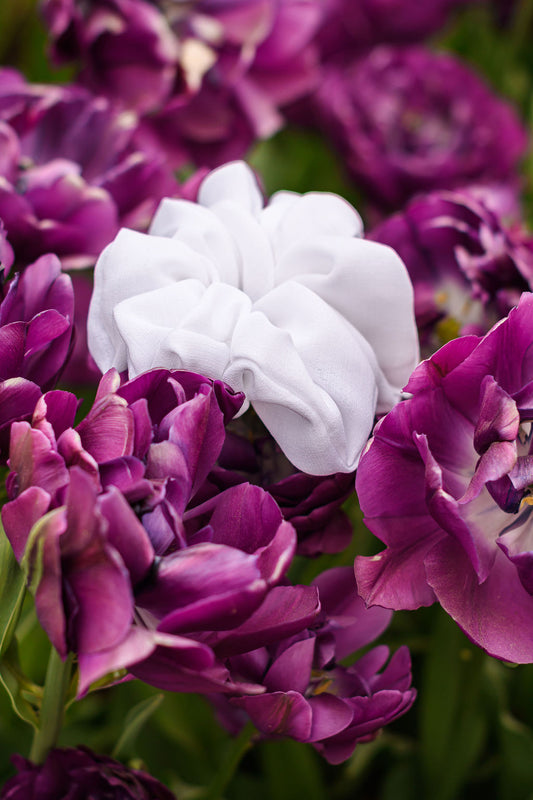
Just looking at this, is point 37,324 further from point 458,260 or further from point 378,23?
point 378,23

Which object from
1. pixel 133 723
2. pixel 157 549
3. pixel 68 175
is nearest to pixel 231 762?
pixel 133 723

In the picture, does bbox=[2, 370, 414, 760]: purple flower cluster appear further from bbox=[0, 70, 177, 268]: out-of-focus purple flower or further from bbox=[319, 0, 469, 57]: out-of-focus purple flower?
bbox=[319, 0, 469, 57]: out-of-focus purple flower

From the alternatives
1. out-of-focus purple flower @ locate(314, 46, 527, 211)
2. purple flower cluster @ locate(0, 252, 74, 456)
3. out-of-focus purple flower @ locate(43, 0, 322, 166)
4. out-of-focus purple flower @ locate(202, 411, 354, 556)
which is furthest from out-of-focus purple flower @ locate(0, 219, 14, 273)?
out-of-focus purple flower @ locate(314, 46, 527, 211)

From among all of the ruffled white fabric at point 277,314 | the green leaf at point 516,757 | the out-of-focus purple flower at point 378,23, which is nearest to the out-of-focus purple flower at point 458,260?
the ruffled white fabric at point 277,314

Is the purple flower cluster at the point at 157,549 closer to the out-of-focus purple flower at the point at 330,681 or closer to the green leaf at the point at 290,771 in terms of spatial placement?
the out-of-focus purple flower at the point at 330,681

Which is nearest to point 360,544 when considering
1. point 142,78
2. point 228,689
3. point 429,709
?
point 429,709
